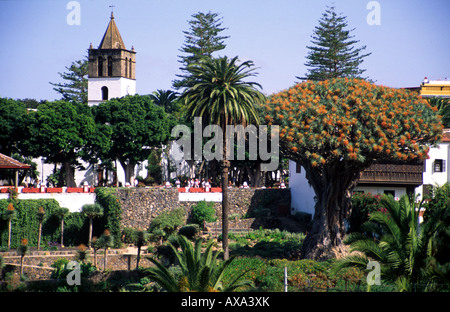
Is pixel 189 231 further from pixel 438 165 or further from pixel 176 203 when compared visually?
pixel 438 165

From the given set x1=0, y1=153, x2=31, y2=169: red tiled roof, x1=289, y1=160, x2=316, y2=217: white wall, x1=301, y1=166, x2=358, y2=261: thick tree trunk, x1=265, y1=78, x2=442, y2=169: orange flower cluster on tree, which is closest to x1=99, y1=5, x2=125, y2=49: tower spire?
x1=0, y1=153, x2=31, y2=169: red tiled roof

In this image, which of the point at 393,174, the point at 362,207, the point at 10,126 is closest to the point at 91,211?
the point at 10,126

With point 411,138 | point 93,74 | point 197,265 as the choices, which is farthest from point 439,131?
point 93,74

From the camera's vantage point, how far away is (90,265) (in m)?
33.1

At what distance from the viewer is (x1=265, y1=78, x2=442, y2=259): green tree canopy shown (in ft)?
84.4

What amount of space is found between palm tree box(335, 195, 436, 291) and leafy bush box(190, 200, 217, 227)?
23534 millimetres

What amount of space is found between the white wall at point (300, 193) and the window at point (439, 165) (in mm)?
8183

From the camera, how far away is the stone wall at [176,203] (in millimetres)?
42062

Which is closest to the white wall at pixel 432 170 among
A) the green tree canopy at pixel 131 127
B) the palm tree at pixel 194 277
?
the green tree canopy at pixel 131 127

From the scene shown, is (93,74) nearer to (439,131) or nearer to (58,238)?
(58,238)

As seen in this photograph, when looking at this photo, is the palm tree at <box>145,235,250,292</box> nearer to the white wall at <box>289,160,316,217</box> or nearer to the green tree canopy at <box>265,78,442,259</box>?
the green tree canopy at <box>265,78,442,259</box>
